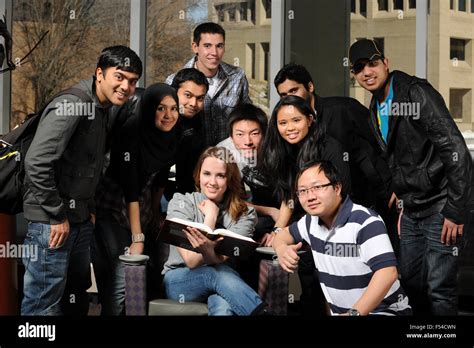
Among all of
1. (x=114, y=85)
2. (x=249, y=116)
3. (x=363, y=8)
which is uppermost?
(x=363, y=8)

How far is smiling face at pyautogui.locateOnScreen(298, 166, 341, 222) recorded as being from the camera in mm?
3959

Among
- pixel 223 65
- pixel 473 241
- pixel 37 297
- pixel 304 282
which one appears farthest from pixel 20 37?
→ pixel 473 241

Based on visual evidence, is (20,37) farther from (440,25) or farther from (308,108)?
(440,25)

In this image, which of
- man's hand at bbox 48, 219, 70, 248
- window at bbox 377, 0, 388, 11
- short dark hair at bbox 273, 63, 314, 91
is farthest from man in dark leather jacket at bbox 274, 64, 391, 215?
man's hand at bbox 48, 219, 70, 248

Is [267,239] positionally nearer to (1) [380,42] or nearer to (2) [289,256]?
(2) [289,256]

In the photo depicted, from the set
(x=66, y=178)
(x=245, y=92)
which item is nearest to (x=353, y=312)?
(x=66, y=178)

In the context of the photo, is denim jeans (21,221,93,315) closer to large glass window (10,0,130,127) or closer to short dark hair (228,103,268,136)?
short dark hair (228,103,268,136)

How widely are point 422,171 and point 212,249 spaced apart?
936 millimetres

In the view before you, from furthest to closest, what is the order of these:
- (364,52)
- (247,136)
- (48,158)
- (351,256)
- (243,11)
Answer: (243,11) → (247,136) → (364,52) → (48,158) → (351,256)

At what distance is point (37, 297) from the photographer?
418 centimetres

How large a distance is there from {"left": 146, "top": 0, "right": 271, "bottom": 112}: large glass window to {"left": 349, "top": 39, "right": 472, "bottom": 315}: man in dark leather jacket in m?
0.75

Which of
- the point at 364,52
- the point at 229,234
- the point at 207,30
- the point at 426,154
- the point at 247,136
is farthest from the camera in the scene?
the point at 207,30

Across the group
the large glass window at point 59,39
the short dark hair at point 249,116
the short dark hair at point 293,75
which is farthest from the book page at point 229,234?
the large glass window at point 59,39

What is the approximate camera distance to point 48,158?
4.02 m
